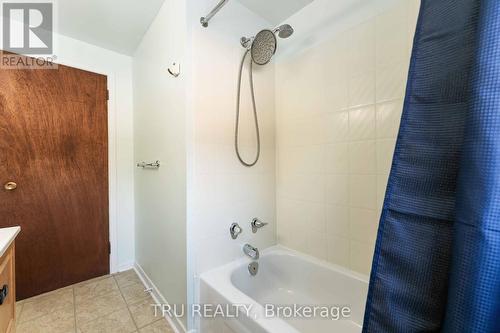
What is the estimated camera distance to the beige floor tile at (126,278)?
195cm

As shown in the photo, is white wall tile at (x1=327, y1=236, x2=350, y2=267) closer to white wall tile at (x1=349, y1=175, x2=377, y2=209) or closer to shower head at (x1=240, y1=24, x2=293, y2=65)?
white wall tile at (x1=349, y1=175, x2=377, y2=209)

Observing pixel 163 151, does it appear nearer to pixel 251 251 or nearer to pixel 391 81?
pixel 251 251

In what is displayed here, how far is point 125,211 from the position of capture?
2211mm

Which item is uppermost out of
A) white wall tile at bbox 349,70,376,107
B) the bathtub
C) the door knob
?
white wall tile at bbox 349,70,376,107

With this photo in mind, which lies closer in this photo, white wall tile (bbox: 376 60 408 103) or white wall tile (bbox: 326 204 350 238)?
white wall tile (bbox: 376 60 408 103)

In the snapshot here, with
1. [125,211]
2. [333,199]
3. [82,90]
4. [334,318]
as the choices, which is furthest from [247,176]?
[82,90]

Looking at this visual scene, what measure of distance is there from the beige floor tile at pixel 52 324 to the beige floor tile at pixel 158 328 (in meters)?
0.47

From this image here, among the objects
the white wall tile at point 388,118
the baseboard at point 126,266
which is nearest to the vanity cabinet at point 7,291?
the baseboard at point 126,266

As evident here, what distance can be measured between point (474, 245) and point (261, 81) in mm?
1555

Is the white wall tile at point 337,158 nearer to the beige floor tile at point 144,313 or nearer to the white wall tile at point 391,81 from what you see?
the white wall tile at point 391,81

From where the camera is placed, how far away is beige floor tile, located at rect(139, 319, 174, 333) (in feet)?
4.63

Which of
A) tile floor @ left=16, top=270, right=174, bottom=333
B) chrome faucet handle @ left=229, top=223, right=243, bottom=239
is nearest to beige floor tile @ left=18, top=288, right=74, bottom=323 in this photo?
tile floor @ left=16, top=270, right=174, bottom=333

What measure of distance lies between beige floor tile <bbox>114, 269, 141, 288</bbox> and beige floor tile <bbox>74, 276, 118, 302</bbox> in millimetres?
44

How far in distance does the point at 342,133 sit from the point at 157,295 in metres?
1.84
